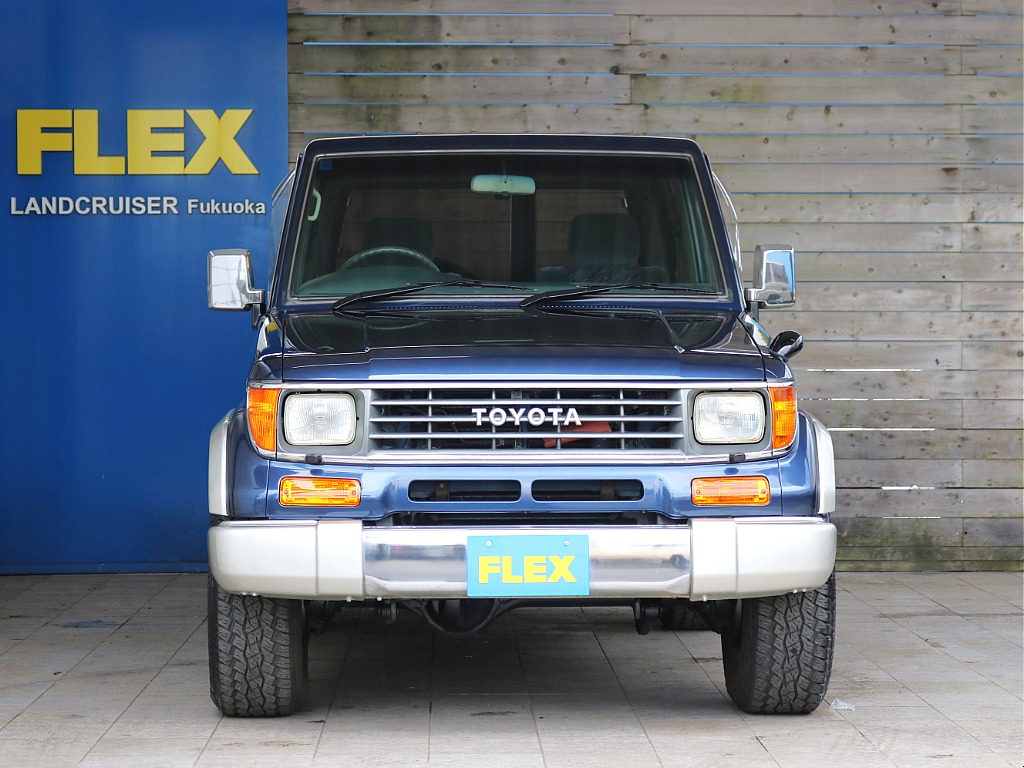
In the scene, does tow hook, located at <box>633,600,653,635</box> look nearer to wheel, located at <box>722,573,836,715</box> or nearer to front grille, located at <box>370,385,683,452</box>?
wheel, located at <box>722,573,836,715</box>

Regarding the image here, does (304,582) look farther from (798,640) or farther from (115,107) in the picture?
(115,107)

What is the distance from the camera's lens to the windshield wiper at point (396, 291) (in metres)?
5.05

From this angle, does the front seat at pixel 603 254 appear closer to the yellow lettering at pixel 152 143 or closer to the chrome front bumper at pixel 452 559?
the chrome front bumper at pixel 452 559

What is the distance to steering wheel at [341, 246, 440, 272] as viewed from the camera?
5.33 m

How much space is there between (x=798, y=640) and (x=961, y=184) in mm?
4655

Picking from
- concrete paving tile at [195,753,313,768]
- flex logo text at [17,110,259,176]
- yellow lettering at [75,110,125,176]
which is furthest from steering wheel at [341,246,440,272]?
yellow lettering at [75,110,125,176]

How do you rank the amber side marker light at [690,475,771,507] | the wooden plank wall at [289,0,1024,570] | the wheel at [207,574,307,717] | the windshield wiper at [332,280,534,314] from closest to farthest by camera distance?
the amber side marker light at [690,475,771,507] → the wheel at [207,574,307,717] → the windshield wiper at [332,280,534,314] → the wooden plank wall at [289,0,1024,570]

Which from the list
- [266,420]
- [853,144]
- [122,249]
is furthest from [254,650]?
[853,144]

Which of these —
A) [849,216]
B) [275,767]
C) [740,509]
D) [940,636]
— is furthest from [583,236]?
[849,216]

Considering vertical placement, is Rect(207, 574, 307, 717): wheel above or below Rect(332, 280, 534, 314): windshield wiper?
below

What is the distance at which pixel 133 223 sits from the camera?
27.1ft

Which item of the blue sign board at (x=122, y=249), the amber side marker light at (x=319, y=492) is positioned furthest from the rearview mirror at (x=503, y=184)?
the blue sign board at (x=122, y=249)

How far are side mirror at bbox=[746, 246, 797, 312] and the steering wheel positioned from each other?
1207mm

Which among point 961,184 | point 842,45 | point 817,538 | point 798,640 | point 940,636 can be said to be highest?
point 842,45
